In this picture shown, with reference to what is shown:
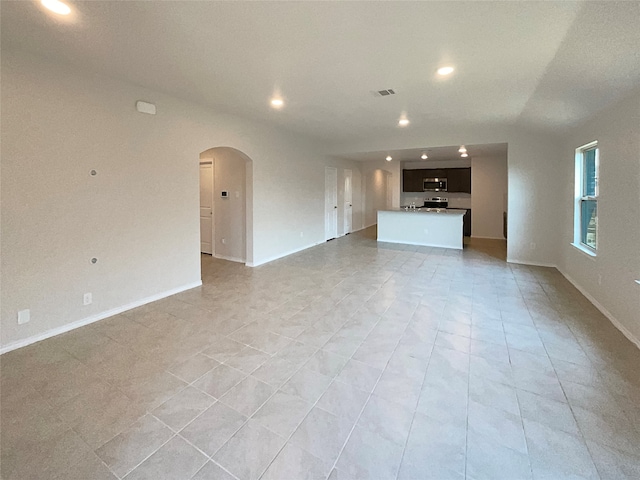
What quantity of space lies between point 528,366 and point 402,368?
1.03 metres

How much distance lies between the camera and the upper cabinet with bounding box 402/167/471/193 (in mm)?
10257

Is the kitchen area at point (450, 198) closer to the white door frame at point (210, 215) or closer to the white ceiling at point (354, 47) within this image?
the white ceiling at point (354, 47)

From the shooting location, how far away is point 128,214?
3.67m

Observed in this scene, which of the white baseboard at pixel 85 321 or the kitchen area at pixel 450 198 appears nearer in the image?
the white baseboard at pixel 85 321

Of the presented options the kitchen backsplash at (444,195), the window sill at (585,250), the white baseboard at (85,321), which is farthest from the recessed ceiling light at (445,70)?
the kitchen backsplash at (444,195)

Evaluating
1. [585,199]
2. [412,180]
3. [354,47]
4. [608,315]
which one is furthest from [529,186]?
[412,180]

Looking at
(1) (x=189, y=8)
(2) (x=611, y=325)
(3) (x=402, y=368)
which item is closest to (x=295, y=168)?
(1) (x=189, y=8)

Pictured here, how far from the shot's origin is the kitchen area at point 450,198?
305 inches

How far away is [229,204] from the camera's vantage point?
249 inches

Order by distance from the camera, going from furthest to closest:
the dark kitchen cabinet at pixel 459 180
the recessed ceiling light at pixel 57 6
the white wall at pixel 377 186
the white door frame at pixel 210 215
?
1. the white wall at pixel 377 186
2. the dark kitchen cabinet at pixel 459 180
3. the white door frame at pixel 210 215
4. the recessed ceiling light at pixel 57 6

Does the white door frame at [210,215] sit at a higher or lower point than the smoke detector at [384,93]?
lower

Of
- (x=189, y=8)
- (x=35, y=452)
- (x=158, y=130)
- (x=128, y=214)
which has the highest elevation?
(x=189, y=8)

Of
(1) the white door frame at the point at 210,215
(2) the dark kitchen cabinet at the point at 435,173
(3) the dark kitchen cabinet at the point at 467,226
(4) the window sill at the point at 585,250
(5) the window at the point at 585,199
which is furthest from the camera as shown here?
(2) the dark kitchen cabinet at the point at 435,173

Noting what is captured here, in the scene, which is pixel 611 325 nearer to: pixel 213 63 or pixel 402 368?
pixel 402 368
